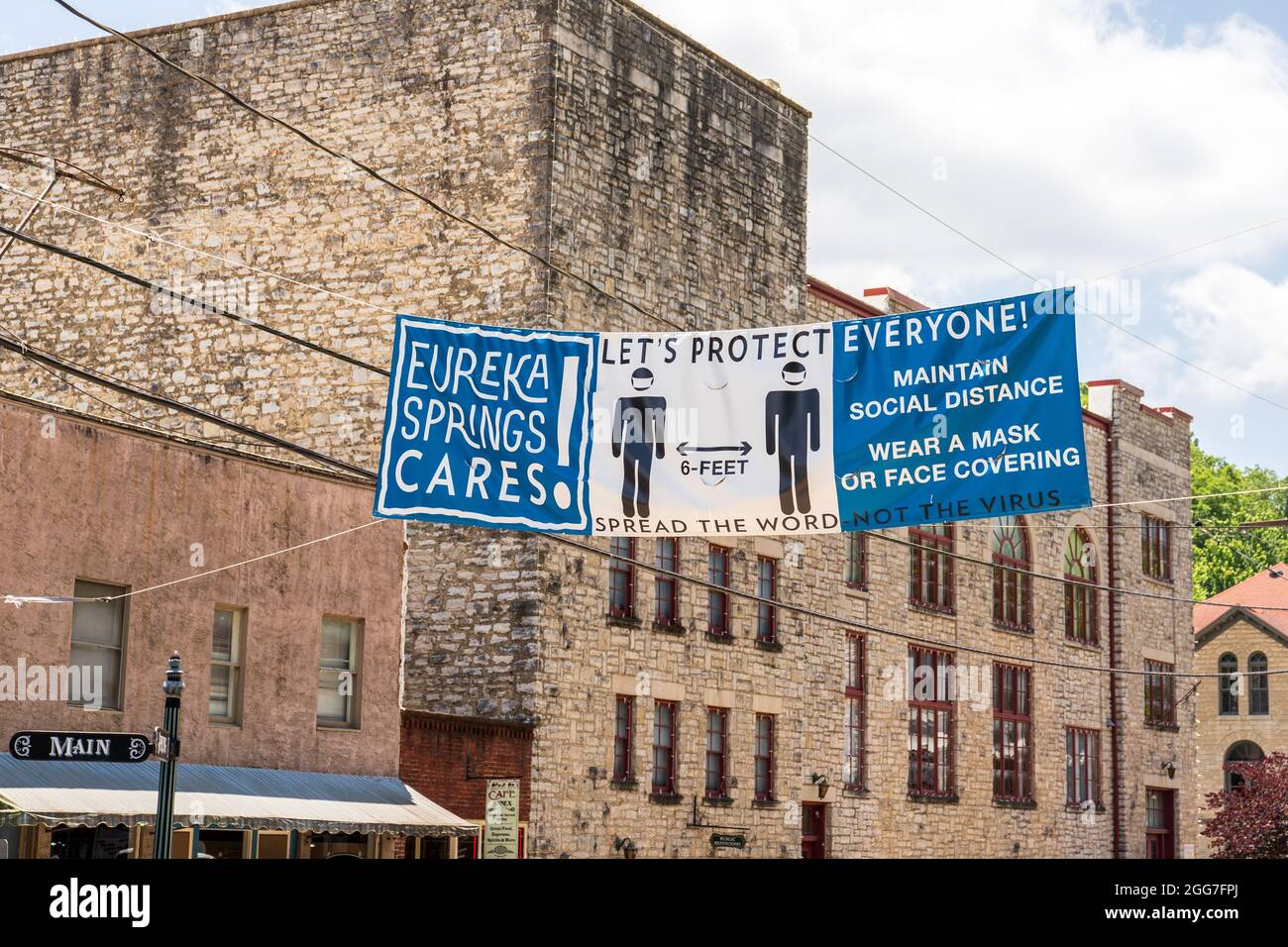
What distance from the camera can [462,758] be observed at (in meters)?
25.0

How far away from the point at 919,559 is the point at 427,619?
43.5 feet

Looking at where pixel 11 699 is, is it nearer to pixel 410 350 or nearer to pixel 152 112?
pixel 410 350

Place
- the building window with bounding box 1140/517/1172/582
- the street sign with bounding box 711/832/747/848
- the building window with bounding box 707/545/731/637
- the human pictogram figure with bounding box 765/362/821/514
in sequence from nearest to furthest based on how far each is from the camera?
the human pictogram figure with bounding box 765/362/821/514 < the street sign with bounding box 711/832/747/848 < the building window with bounding box 707/545/731/637 < the building window with bounding box 1140/517/1172/582

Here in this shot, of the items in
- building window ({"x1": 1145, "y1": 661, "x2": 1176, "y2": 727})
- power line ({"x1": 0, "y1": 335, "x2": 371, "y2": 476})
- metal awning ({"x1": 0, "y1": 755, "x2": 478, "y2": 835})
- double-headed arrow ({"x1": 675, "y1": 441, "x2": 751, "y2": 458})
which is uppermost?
power line ({"x1": 0, "y1": 335, "x2": 371, "y2": 476})

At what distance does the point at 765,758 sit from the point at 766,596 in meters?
2.78

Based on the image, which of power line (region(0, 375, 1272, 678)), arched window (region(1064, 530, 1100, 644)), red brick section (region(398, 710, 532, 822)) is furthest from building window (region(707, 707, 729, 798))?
arched window (region(1064, 530, 1100, 644))

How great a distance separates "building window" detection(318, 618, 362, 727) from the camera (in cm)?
2302

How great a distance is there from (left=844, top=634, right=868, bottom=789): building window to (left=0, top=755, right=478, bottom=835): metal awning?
12.0 meters

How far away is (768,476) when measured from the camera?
47.3 ft

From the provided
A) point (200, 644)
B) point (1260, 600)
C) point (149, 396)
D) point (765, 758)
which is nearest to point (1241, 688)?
point (1260, 600)

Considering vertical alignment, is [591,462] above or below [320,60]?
below

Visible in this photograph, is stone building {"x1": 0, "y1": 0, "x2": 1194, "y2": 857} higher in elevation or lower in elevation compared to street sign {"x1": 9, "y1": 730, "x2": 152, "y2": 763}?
higher

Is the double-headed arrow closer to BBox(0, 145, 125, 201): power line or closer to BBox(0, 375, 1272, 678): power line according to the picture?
BBox(0, 375, 1272, 678): power line
